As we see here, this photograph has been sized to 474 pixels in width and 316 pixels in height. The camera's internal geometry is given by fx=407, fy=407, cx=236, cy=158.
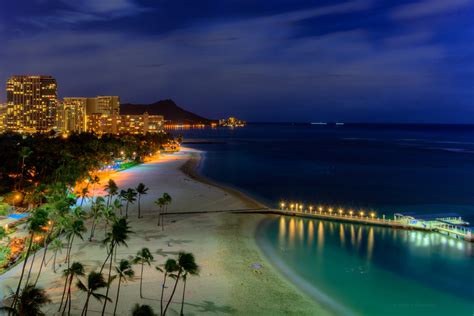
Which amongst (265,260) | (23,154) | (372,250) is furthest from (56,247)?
(372,250)

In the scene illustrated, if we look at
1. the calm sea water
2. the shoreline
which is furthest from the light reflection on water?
the shoreline

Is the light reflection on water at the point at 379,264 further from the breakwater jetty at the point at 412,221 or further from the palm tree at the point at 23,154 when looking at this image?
the palm tree at the point at 23,154

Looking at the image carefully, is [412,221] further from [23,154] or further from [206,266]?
[23,154]

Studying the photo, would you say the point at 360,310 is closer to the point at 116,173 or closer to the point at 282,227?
the point at 282,227

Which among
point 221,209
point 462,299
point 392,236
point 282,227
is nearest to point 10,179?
point 221,209

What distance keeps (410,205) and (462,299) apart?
2739 centimetres

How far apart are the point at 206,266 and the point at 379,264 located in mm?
13151

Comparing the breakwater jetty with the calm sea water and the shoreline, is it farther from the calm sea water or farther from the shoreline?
the shoreline

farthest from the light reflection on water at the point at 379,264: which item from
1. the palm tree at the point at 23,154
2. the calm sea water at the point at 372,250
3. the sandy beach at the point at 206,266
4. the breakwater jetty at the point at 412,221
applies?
the palm tree at the point at 23,154

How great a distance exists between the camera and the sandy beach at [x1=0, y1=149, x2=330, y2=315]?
21234mm

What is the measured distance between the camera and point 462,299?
2527 centimetres

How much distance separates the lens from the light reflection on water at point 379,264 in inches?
958

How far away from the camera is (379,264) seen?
3014cm

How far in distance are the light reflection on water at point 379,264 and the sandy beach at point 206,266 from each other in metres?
2.63
